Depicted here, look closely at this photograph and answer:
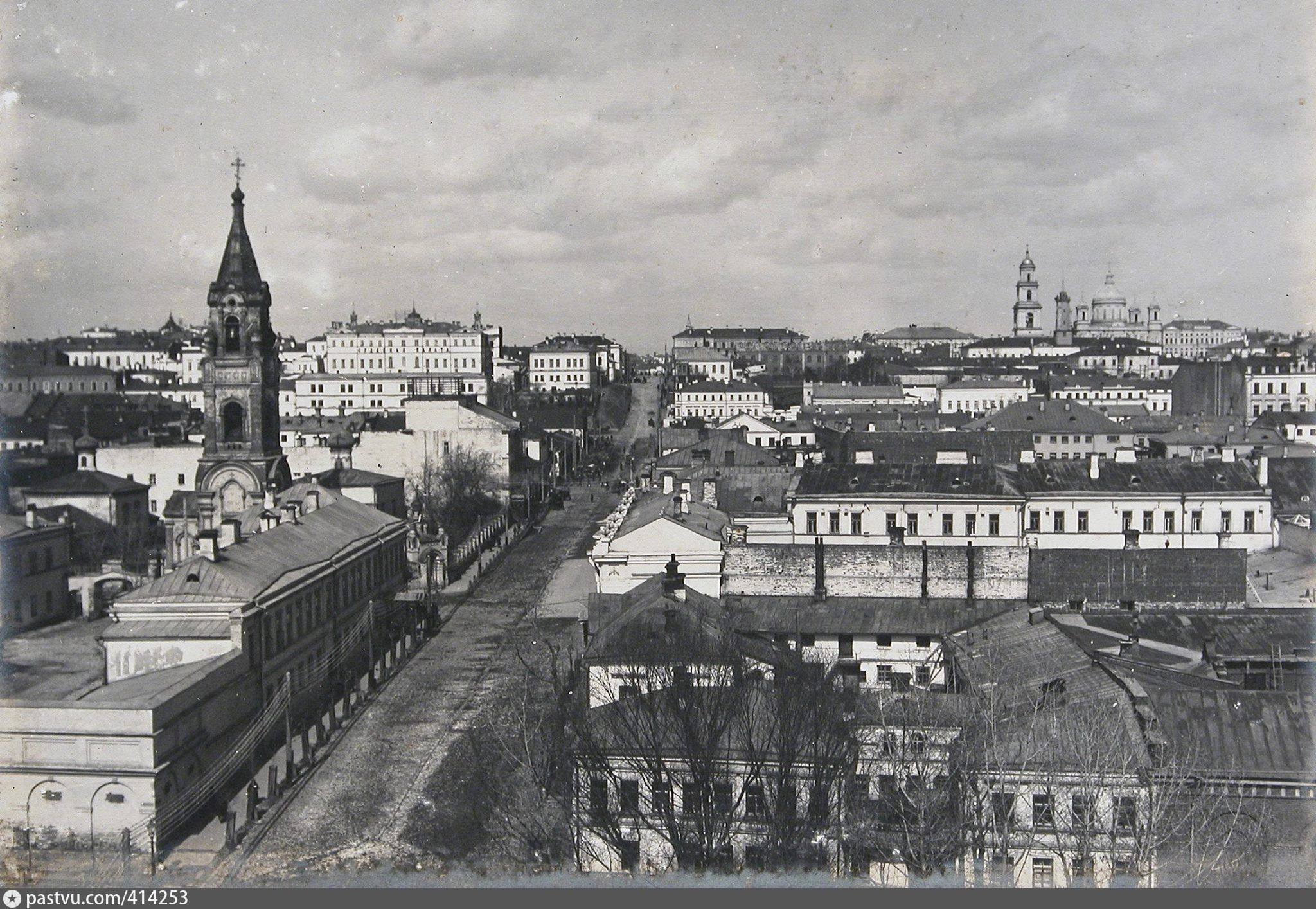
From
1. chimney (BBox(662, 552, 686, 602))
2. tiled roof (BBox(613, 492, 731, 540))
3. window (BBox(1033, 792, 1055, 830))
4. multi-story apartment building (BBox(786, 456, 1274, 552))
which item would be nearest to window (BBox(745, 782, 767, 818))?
window (BBox(1033, 792, 1055, 830))

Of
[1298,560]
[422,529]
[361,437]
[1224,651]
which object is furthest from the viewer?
[361,437]

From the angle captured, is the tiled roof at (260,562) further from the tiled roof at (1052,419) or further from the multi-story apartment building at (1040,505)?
the tiled roof at (1052,419)

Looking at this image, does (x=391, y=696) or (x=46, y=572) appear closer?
(x=391, y=696)

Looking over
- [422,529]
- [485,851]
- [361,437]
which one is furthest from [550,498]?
[485,851]

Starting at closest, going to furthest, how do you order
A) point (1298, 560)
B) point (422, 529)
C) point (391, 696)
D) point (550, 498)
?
point (391, 696)
point (1298, 560)
point (422, 529)
point (550, 498)

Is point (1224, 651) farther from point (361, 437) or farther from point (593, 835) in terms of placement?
point (361, 437)

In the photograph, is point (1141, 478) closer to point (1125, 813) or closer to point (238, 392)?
point (1125, 813)

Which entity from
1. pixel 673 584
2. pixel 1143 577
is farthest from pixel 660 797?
pixel 1143 577
